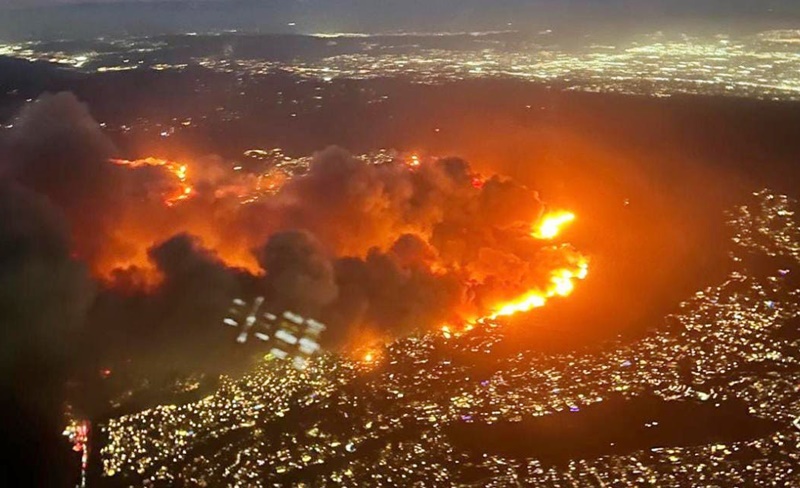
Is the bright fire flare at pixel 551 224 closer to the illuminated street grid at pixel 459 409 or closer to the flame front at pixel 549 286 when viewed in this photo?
the flame front at pixel 549 286

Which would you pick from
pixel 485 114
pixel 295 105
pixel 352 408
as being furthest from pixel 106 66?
pixel 352 408

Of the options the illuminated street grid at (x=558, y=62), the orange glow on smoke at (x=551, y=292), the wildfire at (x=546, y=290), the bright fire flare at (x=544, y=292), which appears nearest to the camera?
the bright fire flare at (x=544, y=292)

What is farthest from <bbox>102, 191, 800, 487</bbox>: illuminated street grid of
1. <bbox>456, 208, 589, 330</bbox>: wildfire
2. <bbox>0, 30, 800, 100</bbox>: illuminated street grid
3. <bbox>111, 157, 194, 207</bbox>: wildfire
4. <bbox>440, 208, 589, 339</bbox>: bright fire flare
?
<bbox>0, 30, 800, 100</bbox>: illuminated street grid

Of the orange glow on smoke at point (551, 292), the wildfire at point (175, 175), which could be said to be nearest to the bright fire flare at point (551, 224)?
the orange glow on smoke at point (551, 292)

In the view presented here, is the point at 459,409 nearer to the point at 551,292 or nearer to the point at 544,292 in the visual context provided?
the point at 544,292

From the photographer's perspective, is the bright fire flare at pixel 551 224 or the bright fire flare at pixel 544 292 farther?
the bright fire flare at pixel 551 224
